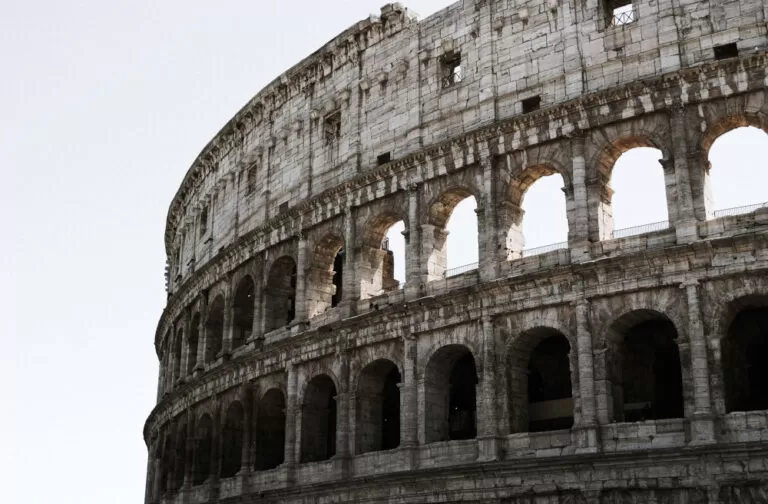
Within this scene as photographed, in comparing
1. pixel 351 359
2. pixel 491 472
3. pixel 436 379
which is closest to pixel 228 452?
pixel 351 359

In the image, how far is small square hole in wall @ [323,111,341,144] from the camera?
1065 inches

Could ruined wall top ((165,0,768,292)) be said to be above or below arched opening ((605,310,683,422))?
above

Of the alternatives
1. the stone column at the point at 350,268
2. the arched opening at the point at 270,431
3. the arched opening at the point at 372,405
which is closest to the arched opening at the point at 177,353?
the arched opening at the point at 270,431

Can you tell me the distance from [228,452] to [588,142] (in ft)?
44.7

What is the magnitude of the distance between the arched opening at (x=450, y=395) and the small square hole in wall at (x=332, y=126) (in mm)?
7298

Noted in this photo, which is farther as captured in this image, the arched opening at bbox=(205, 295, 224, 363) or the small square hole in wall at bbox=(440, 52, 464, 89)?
the arched opening at bbox=(205, 295, 224, 363)

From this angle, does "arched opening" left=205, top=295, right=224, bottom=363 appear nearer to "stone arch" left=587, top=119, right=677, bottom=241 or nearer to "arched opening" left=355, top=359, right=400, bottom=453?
"arched opening" left=355, top=359, right=400, bottom=453

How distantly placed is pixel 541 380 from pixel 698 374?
4.77 metres

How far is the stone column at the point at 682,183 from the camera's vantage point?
19.1 meters

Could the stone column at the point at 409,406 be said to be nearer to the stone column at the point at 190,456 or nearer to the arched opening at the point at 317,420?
the arched opening at the point at 317,420

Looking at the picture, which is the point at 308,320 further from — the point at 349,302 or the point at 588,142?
the point at 588,142

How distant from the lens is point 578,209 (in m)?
20.7

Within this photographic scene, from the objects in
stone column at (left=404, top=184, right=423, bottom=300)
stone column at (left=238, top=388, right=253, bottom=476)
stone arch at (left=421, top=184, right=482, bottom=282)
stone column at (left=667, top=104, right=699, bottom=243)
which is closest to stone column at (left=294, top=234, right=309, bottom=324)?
stone column at (left=238, top=388, right=253, bottom=476)

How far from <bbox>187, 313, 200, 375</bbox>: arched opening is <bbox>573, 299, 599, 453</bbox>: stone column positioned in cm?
1585
